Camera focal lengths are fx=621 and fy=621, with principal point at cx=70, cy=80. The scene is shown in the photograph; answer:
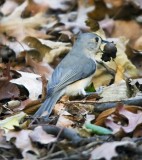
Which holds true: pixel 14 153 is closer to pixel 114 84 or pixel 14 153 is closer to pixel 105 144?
pixel 105 144

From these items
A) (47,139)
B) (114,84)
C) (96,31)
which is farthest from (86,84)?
(47,139)

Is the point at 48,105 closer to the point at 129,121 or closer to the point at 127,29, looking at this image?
the point at 129,121

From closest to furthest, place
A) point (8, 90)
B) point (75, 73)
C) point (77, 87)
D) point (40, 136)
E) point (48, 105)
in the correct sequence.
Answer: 1. point (40, 136)
2. point (48, 105)
3. point (8, 90)
4. point (77, 87)
5. point (75, 73)

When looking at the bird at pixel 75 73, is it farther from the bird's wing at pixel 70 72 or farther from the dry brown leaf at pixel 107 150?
the dry brown leaf at pixel 107 150

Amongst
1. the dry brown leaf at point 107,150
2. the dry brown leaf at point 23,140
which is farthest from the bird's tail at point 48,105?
the dry brown leaf at point 107,150

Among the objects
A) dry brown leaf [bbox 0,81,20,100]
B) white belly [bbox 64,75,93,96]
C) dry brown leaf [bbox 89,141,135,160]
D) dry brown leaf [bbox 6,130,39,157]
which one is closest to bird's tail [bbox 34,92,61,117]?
white belly [bbox 64,75,93,96]

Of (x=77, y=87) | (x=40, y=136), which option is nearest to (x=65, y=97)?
(x=77, y=87)

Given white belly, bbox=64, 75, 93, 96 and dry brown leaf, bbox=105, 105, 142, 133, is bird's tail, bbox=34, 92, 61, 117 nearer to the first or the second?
white belly, bbox=64, 75, 93, 96
